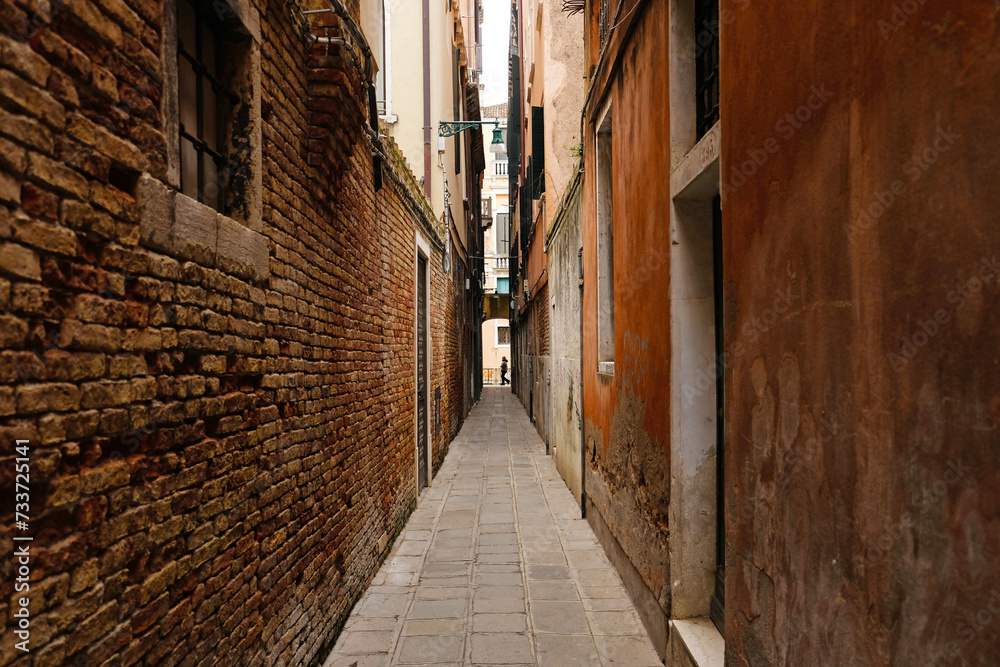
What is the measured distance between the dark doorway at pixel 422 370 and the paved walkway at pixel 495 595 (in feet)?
1.41

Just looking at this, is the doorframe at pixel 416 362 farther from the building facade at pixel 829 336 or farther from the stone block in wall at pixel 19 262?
the stone block in wall at pixel 19 262

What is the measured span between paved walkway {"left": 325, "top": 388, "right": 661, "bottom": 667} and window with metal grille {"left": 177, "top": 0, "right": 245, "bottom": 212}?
2686 millimetres

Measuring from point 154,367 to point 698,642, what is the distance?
2731mm

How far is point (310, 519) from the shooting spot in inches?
139

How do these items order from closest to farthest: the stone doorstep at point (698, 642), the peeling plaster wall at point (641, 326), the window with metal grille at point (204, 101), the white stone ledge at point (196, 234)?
the white stone ledge at point (196, 234), the window with metal grille at point (204, 101), the stone doorstep at point (698, 642), the peeling plaster wall at point (641, 326)

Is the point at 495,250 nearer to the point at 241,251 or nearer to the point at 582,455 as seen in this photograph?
Answer: the point at 582,455

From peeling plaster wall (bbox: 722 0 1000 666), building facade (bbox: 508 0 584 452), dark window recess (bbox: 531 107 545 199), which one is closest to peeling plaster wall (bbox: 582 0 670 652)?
peeling plaster wall (bbox: 722 0 1000 666)

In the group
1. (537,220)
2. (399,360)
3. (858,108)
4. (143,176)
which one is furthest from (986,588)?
(537,220)

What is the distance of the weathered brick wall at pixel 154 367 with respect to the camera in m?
1.49

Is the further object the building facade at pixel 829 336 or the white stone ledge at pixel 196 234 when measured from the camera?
the white stone ledge at pixel 196 234

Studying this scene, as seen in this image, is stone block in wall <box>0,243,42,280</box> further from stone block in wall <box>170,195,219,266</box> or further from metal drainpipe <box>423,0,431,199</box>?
metal drainpipe <box>423,0,431,199</box>

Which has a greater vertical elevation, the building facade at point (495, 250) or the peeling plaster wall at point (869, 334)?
the building facade at point (495, 250)

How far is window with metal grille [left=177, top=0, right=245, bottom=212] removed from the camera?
7.95 ft

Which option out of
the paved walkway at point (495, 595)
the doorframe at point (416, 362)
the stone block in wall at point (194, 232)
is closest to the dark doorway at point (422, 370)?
the doorframe at point (416, 362)
